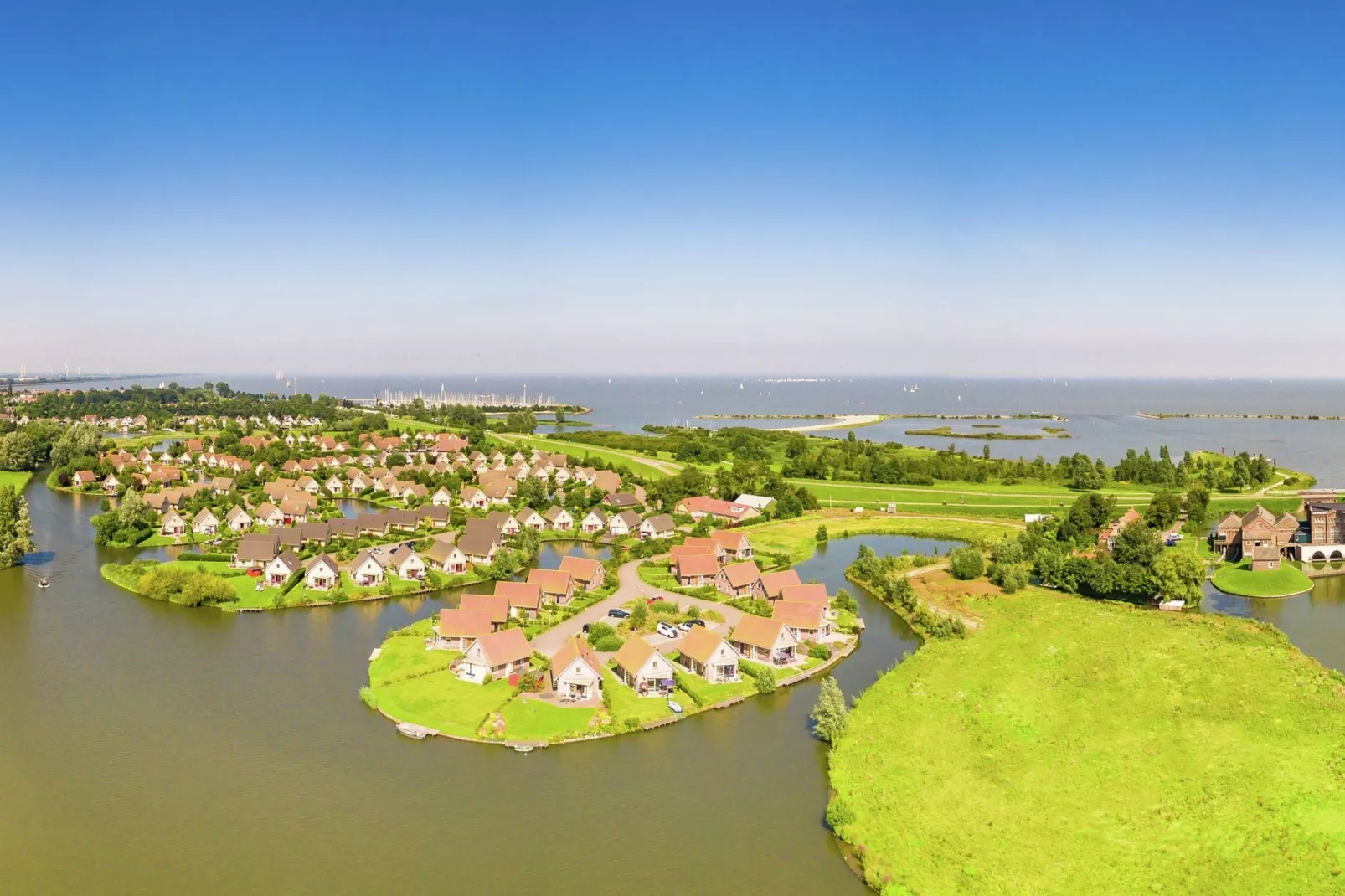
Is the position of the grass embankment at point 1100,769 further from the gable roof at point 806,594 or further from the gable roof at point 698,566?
the gable roof at point 698,566

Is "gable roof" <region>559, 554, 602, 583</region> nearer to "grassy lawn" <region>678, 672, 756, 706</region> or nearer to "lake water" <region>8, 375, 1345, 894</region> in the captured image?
"lake water" <region>8, 375, 1345, 894</region>

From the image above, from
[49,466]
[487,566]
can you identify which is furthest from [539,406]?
[487,566]

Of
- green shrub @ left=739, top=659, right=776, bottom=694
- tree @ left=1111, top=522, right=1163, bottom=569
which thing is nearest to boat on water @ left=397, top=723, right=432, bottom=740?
green shrub @ left=739, top=659, right=776, bottom=694

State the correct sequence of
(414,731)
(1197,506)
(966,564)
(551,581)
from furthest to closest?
(1197,506) < (966,564) < (551,581) < (414,731)

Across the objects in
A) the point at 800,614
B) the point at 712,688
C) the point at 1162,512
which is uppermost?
the point at 1162,512

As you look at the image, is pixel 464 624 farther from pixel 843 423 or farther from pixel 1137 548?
pixel 843 423

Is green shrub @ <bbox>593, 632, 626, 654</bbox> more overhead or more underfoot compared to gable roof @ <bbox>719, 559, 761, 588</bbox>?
more underfoot

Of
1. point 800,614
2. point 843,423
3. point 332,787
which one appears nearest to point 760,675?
point 800,614
